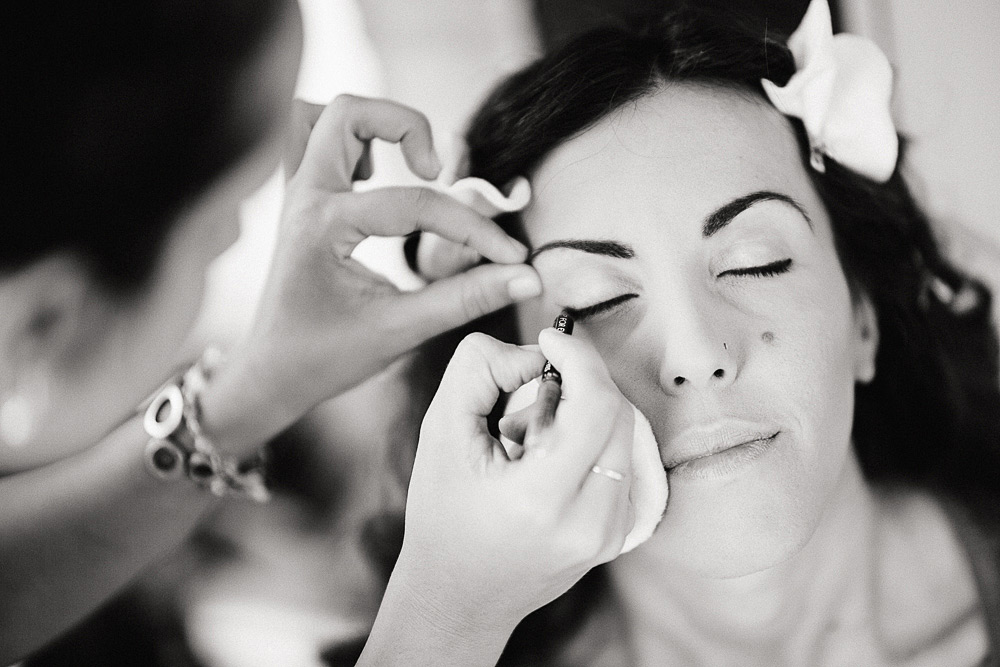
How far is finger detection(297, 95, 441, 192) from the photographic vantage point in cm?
115

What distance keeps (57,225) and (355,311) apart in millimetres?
575

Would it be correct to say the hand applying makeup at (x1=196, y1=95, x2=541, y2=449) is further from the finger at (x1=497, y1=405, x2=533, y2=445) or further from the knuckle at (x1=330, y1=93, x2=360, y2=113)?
the finger at (x1=497, y1=405, x2=533, y2=445)

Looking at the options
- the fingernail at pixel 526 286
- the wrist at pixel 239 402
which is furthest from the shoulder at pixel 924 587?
the wrist at pixel 239 402

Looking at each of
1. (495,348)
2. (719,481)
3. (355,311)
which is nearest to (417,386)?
(355,311)

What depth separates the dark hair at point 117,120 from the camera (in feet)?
4.21

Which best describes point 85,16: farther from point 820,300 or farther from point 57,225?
point 820,300

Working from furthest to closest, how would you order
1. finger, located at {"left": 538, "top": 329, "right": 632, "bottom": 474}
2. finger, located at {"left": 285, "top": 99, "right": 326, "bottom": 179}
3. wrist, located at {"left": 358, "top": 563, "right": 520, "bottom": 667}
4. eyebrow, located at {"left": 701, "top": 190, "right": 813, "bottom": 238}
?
finger, located at {"left": 285, "top": 99, "right": 326, "bottom": 179}
eyebrow, located at {"left": 701, "top": 190, "right": 813, "bottom": 238}
wrist, located at {"left": 358, "top": 563, "right": 520, "bottom": 667}
finger, located at {"left": 538, "top": 329, "right": 632, "bottom": 474}

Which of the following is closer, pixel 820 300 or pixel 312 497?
pixel 820 300

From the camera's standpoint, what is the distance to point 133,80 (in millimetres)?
1285

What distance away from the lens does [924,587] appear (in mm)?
1147

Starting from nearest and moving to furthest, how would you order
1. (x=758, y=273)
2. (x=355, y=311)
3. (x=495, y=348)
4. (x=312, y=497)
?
(x=495, y=348), (x=758, y=273), (x=355, y=311), (x=312, y=497)

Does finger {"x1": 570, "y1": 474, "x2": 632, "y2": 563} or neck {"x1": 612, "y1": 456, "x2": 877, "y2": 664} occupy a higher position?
finger {"x1": 570, "y1": 474, "x2": 632, "y2": 563}

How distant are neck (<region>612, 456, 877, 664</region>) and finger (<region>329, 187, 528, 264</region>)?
49 cm

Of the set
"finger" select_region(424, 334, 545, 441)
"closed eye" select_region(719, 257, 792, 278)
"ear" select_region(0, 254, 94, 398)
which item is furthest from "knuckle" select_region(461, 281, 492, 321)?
"ear" select_region(0, 254, 94, 398)
